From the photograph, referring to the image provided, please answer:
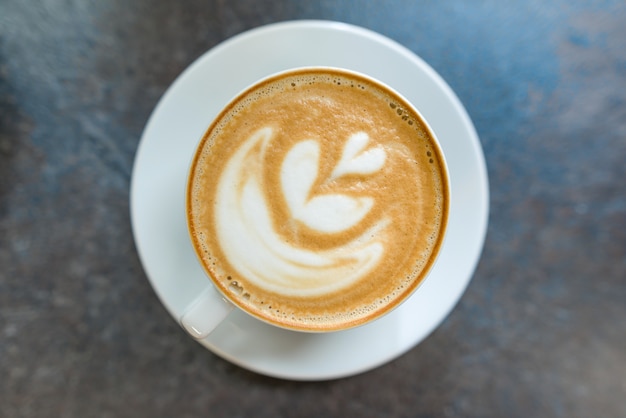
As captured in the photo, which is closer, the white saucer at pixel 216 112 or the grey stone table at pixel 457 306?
the white saucer at pixel 216 112

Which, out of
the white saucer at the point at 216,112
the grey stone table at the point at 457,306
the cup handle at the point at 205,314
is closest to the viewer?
the cup handle at the point at 205,314

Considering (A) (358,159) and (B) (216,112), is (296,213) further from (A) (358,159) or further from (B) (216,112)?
(B) (216,112)

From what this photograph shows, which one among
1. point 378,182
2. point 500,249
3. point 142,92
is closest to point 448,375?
point 500,249

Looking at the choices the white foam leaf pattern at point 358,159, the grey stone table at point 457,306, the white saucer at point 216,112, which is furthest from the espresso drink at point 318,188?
the grey stone table at point 457,306

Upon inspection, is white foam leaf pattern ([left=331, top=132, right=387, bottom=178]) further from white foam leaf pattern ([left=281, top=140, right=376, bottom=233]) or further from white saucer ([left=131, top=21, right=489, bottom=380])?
white saucer ([left=131, top=21, right=489, bottom=380])

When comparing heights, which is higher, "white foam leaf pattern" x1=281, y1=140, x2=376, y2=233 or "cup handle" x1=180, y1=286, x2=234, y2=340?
"white foam leaf pattern" x1=281, y1=140, x2=376, y2=233

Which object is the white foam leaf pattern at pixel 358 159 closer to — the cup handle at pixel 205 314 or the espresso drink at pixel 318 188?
the espresso drink at pixel 318 188

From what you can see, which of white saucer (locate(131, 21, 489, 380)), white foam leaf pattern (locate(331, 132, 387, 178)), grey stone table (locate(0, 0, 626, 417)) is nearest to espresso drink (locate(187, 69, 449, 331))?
white foam leaf pattern (locate(331, 132, 387, 178))

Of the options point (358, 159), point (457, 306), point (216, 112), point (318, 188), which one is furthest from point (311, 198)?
point (457, 306)
